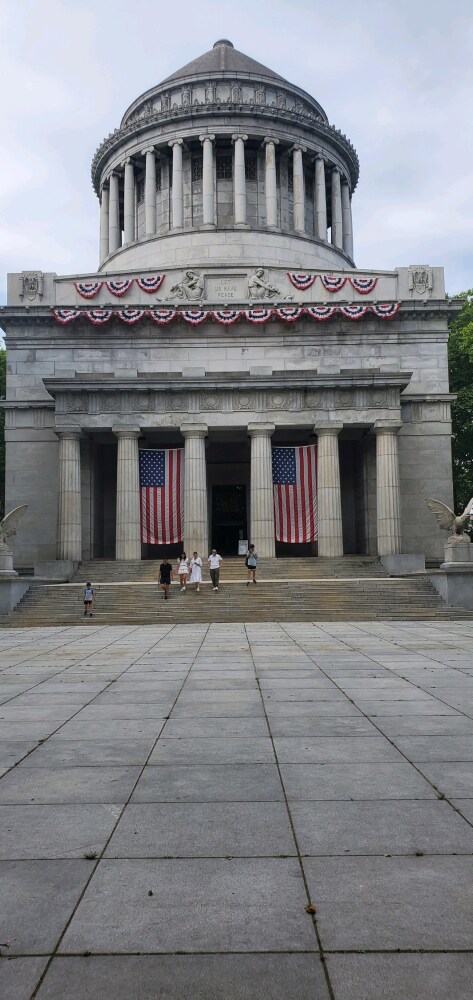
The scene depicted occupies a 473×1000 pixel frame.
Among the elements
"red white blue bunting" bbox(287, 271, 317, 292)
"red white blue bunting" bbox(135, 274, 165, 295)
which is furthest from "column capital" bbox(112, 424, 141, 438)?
"red white blue bunting" bbox(287, 271, 317, 292)

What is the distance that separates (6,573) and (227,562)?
11583mm

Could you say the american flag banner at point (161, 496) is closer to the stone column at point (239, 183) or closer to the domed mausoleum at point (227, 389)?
the domed mausoleum at point (227, 389)

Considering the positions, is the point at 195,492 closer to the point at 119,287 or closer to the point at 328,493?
the point at 328,493

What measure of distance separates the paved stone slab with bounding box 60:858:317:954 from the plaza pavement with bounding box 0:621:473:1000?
13 mm

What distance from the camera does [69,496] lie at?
37781 mm

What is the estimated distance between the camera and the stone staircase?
2625 centimetres

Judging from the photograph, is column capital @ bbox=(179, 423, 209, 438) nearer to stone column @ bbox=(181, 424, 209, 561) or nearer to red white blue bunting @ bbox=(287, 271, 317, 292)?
stone column @ bbox=(181, 424, 209, 561)

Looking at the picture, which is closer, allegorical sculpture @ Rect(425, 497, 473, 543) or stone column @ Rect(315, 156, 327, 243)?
allegorical sculpture @ Rect(425, 497, 473, 543)

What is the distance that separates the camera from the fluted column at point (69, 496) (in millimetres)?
37312

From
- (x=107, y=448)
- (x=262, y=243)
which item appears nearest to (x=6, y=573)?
(x=107, y=448)

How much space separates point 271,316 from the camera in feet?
139

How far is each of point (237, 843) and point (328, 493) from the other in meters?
32.8

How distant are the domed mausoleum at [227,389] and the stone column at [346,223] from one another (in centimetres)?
554

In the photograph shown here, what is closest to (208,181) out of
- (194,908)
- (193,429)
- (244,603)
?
(193,429)
